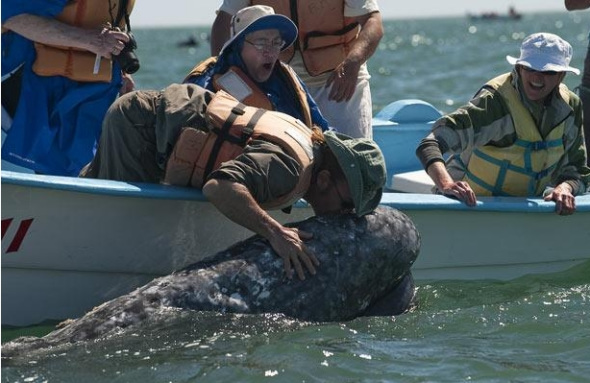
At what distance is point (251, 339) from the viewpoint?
6395mm

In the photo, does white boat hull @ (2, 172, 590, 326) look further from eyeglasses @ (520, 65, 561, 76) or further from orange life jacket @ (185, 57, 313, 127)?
eyeglasses @ (520, 65, 561, 76)

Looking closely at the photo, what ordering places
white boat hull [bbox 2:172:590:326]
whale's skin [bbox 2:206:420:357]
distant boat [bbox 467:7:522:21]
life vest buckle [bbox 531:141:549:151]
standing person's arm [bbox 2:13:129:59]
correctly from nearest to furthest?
whale's skin [bbox 2:206:420:357] → white boat hull [bbox 2:172:590:326] → standing person's arm [bbox 2:13:129:59] → life vest buckle [bbox 531:141:549:151] → distant boat [bbox 467:7:522:21]

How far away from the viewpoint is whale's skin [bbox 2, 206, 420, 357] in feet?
21.0

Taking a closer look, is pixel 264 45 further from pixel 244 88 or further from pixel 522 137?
pixel 522 137

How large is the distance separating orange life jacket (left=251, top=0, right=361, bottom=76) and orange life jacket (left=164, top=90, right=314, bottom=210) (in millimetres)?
1414

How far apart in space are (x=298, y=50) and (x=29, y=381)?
3.16 m

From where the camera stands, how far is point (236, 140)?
6.75 meters

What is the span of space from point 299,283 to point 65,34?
6.68 feet

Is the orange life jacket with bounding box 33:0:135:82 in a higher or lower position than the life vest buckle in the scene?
higher

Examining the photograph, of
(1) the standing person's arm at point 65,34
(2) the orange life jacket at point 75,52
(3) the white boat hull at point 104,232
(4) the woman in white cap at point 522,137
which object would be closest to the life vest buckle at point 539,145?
(4) the woman in white cap at point 522,137

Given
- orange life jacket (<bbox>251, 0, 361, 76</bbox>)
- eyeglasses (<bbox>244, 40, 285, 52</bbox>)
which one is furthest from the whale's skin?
orange life jacket (<bbox>251, 0, 361, 76</bbox>)

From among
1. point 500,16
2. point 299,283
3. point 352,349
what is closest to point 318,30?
Answer: point 299,283

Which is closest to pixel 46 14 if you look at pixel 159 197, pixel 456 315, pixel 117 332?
pixel 159 197

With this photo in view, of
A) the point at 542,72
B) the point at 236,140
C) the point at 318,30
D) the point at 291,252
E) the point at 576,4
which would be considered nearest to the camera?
the point at 291,252
